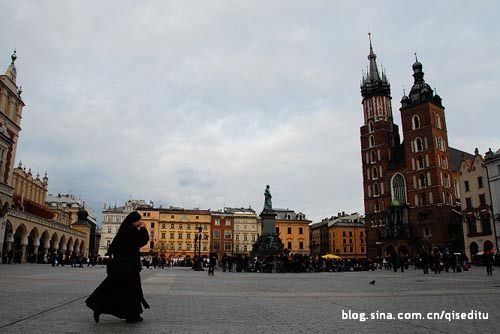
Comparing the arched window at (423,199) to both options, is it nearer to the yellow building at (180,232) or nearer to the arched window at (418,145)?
the arched window at (418,145)

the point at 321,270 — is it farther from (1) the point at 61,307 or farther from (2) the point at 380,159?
(2) the point at 380,159

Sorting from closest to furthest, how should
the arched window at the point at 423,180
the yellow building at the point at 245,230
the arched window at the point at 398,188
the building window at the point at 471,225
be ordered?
the building window at the point at 471,225 → the arched window at the point at 423,180 → the arched window at the point at 398,188 → the yellow building at the point at 245,230

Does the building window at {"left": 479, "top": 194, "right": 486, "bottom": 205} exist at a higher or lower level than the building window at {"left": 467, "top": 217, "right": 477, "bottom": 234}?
higher

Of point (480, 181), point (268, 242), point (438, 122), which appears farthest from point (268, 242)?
point (438, 122)

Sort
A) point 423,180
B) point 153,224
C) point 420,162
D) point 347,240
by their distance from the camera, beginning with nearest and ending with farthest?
point 423,180
point 420,162
point 153,224
point 347,240

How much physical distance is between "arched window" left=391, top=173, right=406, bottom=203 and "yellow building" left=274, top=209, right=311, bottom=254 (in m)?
31.4

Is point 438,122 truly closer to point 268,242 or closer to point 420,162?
point 420,162

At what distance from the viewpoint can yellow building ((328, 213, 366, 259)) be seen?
376 ft

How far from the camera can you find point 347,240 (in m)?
115

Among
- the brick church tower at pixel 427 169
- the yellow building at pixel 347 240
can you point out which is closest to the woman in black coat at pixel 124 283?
the brick church tower at pixel 427 169

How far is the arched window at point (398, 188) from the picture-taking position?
8400cm

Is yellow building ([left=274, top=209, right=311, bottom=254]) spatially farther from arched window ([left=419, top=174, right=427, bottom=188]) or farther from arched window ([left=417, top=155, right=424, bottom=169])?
arched window ([left=417, top=155, right=424, bottom=169])

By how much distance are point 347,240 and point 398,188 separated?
33.9 m

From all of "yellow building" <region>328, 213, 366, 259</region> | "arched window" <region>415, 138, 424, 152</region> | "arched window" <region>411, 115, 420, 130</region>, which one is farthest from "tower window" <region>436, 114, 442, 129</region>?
"yellow building" <region>328, 213, 366, 259</region>
